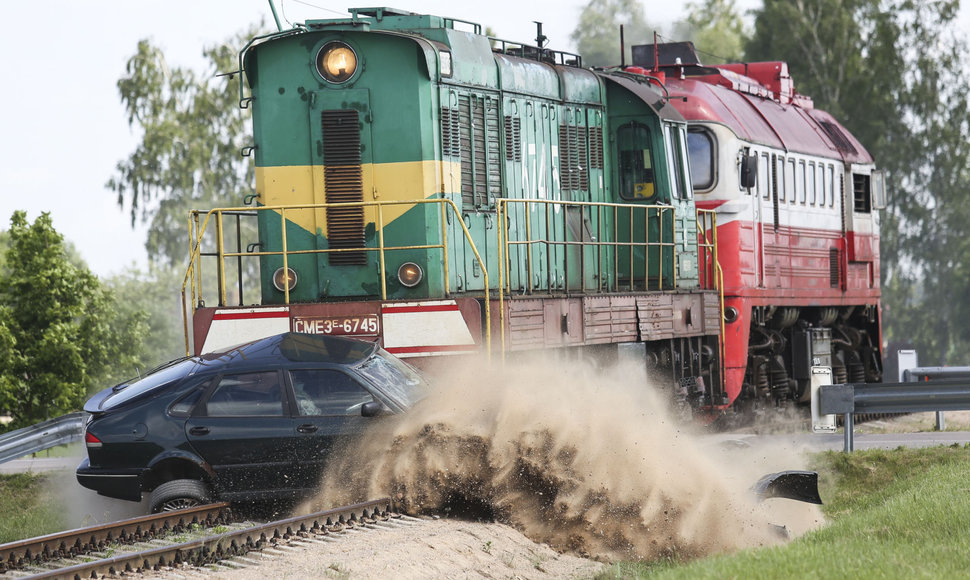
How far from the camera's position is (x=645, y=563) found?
884cm

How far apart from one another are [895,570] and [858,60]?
4114 centimetres

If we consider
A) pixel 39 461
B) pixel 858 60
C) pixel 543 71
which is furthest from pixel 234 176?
pixel 543 71

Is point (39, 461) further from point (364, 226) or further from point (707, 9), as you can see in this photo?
point (707, 9)

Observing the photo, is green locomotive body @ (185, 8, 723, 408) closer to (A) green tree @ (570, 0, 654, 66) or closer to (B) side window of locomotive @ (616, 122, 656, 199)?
(B) side window of locomotive @ (616, 122, 656, 199)

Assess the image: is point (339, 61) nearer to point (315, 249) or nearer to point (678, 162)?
point (315, 249)

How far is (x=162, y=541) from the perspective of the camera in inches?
314

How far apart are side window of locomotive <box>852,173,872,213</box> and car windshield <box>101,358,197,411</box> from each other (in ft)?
45.5

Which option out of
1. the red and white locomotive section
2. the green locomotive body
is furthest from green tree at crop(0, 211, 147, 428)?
the red and white locomotive section

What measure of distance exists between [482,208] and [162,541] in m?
5.81

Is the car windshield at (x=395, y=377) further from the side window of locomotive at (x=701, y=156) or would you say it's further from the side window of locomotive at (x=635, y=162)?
the side window of locomotive at (x=701, y=156)

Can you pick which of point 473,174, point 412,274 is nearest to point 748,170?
point 473,174

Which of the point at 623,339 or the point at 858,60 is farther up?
the point at 858,60

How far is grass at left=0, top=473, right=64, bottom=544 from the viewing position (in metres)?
10.5

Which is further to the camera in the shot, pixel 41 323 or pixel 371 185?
pixel 41 323
